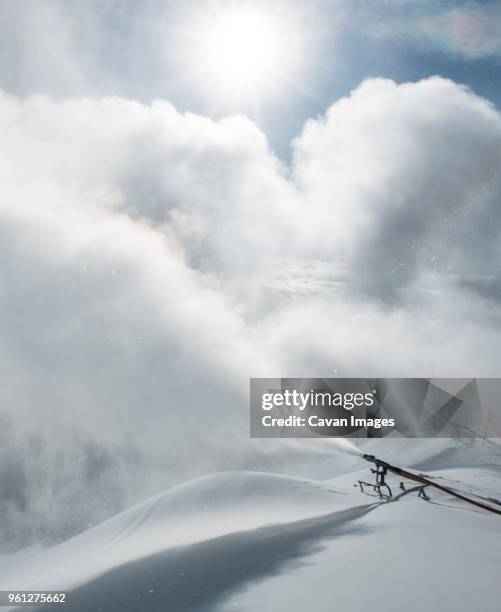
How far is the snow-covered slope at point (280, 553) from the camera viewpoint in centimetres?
572

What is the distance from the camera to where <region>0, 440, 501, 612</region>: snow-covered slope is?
18.8 feet

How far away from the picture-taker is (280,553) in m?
7.16

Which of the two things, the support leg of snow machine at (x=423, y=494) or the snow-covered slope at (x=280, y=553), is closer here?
the snow-covered slope at (x=280, y=553)

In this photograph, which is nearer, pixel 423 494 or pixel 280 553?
pixel 280 553

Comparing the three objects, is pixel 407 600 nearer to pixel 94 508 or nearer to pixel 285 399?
pixel 285 399

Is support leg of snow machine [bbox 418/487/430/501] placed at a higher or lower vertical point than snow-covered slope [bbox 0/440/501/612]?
higher

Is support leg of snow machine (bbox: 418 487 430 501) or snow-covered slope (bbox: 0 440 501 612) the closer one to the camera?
snow-covered slope (bbox: 0 440 501 612)

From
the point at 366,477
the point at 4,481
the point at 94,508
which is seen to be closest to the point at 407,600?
the point at 366,477

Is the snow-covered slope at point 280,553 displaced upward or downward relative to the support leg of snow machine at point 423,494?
downward

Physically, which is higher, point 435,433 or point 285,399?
point 285,399

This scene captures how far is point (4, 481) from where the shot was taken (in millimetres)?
95938

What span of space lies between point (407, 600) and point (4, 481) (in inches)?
4510

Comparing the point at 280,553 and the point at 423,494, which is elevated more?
the point at 423,494

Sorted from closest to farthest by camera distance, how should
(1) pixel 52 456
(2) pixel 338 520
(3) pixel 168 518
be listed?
(2) pixel 338 520
(3) pixel 168 518
(1) pixel 52 456
